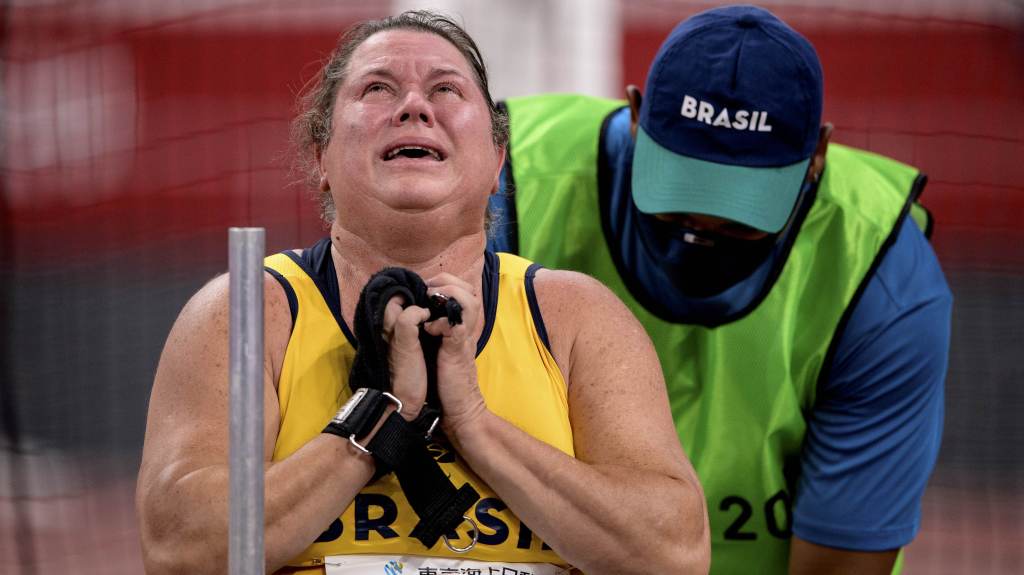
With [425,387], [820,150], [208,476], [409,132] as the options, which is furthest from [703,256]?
[208,476]

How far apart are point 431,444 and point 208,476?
1.05ft

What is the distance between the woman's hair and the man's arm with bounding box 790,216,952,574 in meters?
0.88

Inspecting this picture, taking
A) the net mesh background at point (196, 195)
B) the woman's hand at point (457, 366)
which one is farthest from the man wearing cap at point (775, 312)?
the net mesh background at point (196, 195)

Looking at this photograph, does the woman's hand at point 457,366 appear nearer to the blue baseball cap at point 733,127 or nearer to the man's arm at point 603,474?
the man's arm at point 603,474

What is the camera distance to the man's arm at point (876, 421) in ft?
8.52

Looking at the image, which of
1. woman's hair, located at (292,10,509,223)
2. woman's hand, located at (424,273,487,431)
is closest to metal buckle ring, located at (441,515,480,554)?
woman's hand, located at (424,273,487,431)

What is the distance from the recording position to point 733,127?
242cm

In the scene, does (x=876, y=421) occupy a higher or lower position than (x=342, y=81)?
lower

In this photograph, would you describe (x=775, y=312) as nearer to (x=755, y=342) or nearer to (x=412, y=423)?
(x=755, y=342)

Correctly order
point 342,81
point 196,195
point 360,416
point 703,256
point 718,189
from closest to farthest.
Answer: point 360,416 < point 342,81 < point 718,189 < point 703,256 < point 196,195

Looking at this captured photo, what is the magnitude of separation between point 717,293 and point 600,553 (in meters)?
0.93

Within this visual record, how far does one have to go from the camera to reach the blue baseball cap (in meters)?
2.38

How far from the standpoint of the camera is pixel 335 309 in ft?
6.52

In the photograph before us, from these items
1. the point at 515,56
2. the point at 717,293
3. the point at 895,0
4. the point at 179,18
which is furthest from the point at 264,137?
the point at 717,293
